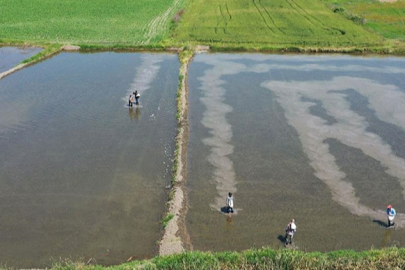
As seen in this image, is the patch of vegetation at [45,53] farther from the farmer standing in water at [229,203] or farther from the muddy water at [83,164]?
the farmer standing in water at [229,203]

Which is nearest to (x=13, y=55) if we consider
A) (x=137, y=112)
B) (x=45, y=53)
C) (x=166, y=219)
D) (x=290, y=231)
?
(x=45, y=53)

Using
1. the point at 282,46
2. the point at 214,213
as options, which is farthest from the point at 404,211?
the point at 282,46

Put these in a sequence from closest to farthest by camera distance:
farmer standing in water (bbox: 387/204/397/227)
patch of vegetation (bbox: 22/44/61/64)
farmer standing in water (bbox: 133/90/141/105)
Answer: farmer standing in water (bbox: 387/204/397/227) → farmer standing in water (bbox: 133/90/141/105) → patch of vegetation (bbox: 22/44/61/64)

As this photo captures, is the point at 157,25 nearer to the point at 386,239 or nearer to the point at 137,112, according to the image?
the point at 137,112

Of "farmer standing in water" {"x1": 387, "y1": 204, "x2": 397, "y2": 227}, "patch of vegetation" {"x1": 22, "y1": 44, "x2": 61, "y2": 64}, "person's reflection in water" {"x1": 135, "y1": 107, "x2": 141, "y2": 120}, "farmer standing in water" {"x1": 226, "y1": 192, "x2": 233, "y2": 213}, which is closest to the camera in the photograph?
"farmer standing in water" {"x1": 387, "y1": 204, "x2": 397, "y2": 227}

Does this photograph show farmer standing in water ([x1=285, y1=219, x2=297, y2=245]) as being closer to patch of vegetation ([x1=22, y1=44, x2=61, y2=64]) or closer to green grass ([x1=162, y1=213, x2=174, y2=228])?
green grass ([x1=162, y1=213, x2=174, y2=228])

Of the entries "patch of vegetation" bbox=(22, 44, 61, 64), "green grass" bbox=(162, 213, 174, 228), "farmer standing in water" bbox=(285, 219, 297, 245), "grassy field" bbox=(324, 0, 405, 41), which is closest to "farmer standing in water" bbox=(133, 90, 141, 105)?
"green grass" bbox=(162, 213, 174, 228)
